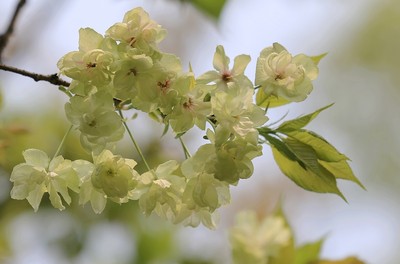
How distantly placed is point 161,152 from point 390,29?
3.75m

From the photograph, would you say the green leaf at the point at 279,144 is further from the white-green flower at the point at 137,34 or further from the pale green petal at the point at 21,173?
the pale green petal at the point at 21,173

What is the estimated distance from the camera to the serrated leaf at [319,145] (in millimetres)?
1047

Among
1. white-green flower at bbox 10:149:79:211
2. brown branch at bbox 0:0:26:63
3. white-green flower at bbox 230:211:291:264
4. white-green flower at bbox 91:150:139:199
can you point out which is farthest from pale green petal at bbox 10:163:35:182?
white-green flower at bbox 230:211:291:264

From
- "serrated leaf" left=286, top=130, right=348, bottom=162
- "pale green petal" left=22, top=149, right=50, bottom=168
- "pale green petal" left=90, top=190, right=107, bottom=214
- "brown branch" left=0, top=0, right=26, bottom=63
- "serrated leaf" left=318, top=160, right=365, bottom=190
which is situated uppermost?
"serrated leaf" left=286, top=130, right=348, bottom=162

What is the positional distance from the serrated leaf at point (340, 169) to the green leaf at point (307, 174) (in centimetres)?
2

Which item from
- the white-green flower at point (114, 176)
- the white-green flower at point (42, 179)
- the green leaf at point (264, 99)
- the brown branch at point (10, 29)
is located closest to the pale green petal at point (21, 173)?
the white-green flower at point (42, 179)

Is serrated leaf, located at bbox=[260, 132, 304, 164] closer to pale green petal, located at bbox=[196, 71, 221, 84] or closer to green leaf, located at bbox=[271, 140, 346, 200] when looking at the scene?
green leaf, located at bbox=[271, 140, 346, 200]

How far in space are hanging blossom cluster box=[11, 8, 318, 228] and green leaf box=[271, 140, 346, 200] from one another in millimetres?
114

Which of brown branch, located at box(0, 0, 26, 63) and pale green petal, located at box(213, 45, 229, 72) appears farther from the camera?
brown branch, located at box(0, 0, 26, 63)

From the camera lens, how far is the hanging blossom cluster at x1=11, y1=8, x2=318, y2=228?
3.00 ft

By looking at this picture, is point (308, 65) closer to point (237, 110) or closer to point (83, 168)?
point (237, 110)

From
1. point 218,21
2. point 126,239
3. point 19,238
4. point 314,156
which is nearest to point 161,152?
point 126,239

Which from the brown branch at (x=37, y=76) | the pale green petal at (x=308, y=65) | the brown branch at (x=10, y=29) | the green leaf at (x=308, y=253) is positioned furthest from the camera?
the green leaf at (x=308, y=253)

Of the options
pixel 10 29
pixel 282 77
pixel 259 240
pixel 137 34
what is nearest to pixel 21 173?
pixel 137 34
